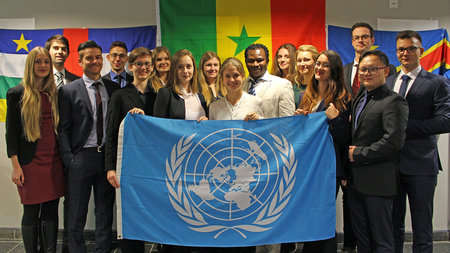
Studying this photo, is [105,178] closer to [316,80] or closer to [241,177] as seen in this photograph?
[241,177]

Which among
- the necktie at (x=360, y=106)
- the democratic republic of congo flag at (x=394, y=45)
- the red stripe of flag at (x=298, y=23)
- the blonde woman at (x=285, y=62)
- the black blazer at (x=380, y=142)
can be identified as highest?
the red stripe of flag at (x=298, y=23)

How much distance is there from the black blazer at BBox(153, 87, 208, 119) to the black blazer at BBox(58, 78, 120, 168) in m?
0.56

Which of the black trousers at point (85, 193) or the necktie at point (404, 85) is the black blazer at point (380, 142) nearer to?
the necktie at point (404, 85)

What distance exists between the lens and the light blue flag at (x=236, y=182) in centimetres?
254

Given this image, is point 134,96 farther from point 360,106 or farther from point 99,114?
point 360,106

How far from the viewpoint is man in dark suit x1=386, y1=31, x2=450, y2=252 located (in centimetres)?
258

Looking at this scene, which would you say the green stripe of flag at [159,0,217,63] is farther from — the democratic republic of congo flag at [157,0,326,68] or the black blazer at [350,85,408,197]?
the black blazer at [350,85,408,197]

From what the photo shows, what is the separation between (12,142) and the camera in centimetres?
273

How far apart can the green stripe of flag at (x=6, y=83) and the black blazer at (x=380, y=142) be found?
360 centimetres

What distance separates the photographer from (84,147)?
9.02ft

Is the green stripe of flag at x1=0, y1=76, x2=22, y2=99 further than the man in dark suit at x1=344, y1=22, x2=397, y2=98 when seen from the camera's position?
Yes

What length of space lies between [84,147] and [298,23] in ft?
8.13

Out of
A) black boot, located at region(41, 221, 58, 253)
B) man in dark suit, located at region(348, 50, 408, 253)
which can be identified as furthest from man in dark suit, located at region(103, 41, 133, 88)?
man in dark suit, located at region(348, 50, 408, 253)

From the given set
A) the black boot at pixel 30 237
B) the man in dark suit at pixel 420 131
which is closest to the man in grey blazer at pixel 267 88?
the man in dark suit at pixel 420 131
